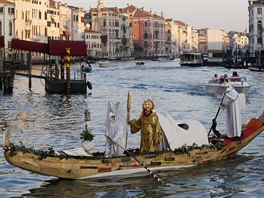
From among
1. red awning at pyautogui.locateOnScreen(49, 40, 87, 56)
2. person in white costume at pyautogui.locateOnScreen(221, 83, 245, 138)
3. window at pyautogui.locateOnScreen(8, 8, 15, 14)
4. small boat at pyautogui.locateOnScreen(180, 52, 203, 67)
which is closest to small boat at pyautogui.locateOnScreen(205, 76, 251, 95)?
red awning at pyautogui.locateOnScreen(49, 40, 87, 56)

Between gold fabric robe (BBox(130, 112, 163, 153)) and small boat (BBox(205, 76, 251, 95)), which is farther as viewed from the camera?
small boat (BBox(205, 76, 251, 95))

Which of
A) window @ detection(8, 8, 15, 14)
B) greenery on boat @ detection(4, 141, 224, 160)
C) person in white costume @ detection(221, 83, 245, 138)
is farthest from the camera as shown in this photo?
window @ detection(8, 8, 15, 14)

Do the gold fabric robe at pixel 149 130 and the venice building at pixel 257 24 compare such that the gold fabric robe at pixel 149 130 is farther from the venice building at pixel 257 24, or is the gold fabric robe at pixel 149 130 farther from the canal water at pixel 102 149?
the venice building at pixel 257 24

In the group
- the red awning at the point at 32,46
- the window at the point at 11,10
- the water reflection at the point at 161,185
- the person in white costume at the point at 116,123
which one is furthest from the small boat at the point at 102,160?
the window at the point at 11,10

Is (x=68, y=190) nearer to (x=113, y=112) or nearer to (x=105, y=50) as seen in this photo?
(x=113, y=112)

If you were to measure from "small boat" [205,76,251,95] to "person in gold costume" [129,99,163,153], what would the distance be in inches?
610

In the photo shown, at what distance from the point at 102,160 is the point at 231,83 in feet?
53.1

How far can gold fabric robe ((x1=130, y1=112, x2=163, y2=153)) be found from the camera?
9492 mm

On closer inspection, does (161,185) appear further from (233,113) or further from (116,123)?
(233,113)

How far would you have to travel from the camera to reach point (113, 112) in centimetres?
932

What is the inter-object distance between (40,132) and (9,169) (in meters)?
4.56

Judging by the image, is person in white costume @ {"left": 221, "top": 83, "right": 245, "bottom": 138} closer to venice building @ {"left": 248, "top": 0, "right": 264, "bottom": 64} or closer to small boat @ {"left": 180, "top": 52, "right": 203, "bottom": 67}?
small boat @ {"left": 180, "top": 52, "right": 203, "bottom": 67}

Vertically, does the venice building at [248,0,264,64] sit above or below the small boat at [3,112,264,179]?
above

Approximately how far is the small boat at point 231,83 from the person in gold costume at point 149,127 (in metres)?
15.5
